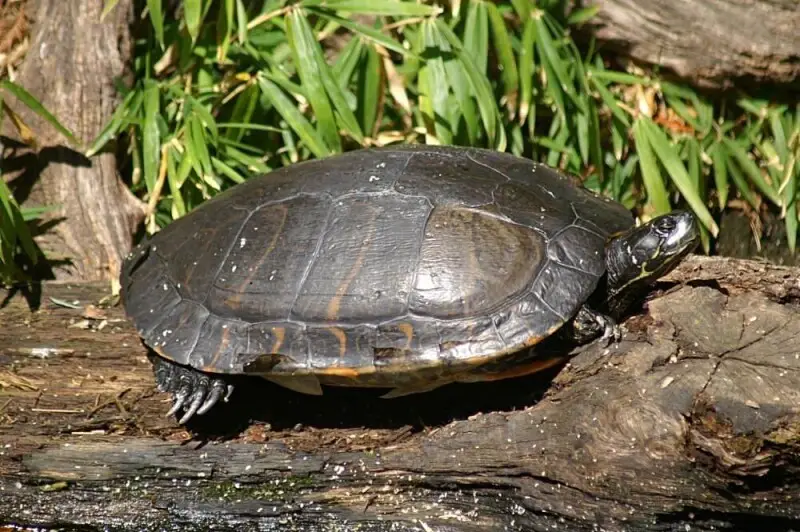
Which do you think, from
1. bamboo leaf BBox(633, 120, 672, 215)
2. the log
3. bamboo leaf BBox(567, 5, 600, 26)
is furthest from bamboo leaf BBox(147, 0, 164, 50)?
bamboo leaf BBox(633, 120, 672, 215)

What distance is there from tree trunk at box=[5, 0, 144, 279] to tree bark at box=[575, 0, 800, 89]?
2704mm

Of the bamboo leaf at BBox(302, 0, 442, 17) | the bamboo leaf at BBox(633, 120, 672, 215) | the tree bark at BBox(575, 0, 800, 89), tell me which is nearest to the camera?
the bamboo leaf at BBox(302, 0, 442, 17)

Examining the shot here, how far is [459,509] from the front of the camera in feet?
10.1

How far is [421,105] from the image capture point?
15.1 ft

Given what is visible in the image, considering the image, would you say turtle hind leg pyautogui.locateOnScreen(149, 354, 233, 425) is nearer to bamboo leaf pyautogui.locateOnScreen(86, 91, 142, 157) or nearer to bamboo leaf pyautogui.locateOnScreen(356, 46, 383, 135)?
bamboo leaf pyautogui.locateOnScreen(86, 91, 142, 157)

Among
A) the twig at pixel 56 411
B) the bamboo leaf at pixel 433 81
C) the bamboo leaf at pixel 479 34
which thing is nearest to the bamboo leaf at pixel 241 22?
the bamboo leaf at pixel 433 81

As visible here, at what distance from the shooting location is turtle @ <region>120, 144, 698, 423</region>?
3.05m

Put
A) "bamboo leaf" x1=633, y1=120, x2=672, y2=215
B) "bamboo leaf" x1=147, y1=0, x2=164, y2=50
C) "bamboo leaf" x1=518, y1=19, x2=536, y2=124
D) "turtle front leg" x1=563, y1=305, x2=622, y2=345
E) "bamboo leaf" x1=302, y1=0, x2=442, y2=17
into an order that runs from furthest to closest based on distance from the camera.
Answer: "bamboo leaf" x1=633, y1=120, x2=672, y2=215 → "bamboo leaf" x1=518, y1=19, x2=536, y2=124 → "bamboo leaf" x1=302, y1=0, x2=442, y2=17 → "bamboo leaf" x1=147, y1=0, x2=164, y2=50 → "turtle front leg" x1=563, y1=305, x2=622, y2=345

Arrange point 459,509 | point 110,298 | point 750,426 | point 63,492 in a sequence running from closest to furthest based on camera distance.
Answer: point 750,426, point 459,509, point 63,492, point 110,298

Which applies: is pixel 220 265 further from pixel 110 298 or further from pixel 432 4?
pixel 432 4

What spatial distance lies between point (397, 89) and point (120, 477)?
2.49m

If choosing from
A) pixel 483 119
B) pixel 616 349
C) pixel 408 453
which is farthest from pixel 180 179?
pixel 616 349

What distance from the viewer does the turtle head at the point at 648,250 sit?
3.18 m

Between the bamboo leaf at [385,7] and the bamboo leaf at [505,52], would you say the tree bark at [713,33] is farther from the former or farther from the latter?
the bamboo leaf at [385,7]
